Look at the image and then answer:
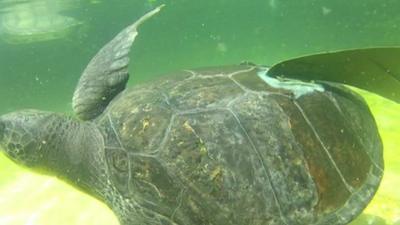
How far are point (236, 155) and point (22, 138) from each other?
1.50m

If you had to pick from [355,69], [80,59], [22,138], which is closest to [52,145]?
[22,138]

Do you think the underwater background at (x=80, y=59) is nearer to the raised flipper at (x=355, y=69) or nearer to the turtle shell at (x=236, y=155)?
the turtle shell at (x=236, y=155)

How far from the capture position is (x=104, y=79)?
3.29m

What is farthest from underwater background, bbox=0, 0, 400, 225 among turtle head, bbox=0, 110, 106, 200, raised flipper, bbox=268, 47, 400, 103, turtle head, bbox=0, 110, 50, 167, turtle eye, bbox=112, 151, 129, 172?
raised flipper, bbox=268, 47, 400, 103

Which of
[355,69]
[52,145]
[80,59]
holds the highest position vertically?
[355,69]

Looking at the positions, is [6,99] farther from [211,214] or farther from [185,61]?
[211,214]

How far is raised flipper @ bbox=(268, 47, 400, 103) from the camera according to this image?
2.37m

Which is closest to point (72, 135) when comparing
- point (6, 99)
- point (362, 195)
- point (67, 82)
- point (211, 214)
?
point (211, 214)

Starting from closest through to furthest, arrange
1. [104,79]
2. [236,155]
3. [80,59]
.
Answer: [236,155] < [104,79] < [80,59]

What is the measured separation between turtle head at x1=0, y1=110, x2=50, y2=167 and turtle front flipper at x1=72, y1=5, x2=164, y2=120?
1.29 ft

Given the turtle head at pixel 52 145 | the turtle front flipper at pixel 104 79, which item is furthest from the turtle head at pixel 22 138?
the turtle front flipper at pixel 104 79

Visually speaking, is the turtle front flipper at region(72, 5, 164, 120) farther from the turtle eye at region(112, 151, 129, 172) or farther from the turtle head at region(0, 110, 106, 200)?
the turtle eye at region(112, 151, 129, 172)

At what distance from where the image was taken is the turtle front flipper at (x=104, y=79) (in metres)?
3.11

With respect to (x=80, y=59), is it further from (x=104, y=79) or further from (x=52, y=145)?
(x=52, y=145)
